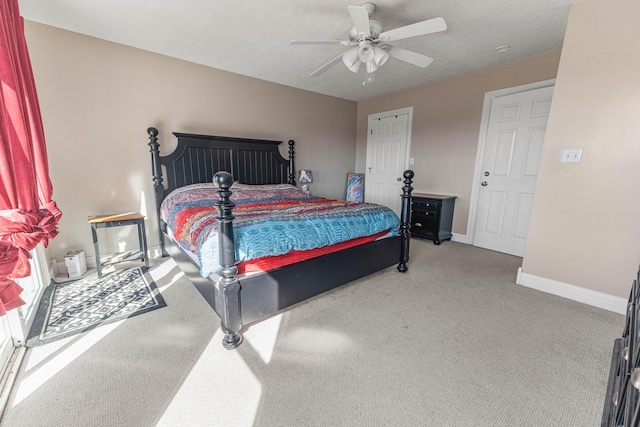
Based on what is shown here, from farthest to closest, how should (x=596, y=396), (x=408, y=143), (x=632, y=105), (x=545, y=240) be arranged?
(x=408, y=143)
(x=545, y=240)
(x=632, y=105)
(x=596, y=396)

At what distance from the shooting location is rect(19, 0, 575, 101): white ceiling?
2.12 metres

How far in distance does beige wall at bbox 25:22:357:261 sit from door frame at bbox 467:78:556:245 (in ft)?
10.2

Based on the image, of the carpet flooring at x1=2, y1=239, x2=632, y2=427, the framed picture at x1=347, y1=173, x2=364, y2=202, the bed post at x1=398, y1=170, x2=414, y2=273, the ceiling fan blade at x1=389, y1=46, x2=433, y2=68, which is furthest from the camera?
the framed picture at x1=347, y1=173, x2=364, y2=202

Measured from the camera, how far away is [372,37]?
2.09 metres

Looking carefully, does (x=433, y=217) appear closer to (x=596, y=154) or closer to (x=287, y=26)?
(x=596, y=154)

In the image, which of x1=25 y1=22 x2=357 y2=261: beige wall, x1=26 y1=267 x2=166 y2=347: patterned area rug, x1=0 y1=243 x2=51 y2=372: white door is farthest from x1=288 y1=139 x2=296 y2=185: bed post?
x1=0 y1=243 x2=51 y2=372: white door

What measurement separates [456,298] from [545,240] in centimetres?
101

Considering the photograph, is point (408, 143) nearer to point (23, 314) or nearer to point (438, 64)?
point (438, 64)

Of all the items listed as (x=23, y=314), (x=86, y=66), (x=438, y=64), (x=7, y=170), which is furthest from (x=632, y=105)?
(x=86, y=66)

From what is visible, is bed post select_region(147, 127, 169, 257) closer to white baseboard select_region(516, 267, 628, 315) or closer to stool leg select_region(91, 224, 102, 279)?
stool leg select_region(91, 224, 102, 279)

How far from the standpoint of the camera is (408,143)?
14.6 ft

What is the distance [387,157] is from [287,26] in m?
2.93

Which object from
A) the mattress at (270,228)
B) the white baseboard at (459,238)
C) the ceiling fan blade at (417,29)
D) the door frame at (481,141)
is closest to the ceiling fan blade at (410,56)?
the ceiling fan blade at (417,29)

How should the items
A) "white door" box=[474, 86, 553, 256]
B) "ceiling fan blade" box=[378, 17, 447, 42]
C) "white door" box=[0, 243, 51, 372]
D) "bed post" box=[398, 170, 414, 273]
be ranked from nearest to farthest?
"white door" box=[0, 243, 51, 372], "ceiling fan blade" box=[378, 17, 447, 42], "bed post" box=[398, 170, 414, 273], "white door" box=[474, 86, 553, 256]
